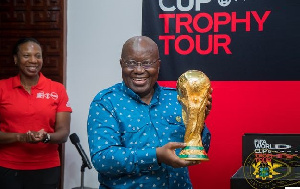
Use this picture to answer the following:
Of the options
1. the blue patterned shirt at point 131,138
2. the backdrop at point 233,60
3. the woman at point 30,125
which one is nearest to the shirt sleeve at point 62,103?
the woman at point 30,125

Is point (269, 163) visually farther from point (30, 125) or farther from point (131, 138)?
point (30, 125)

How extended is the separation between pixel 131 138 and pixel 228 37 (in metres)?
2.14

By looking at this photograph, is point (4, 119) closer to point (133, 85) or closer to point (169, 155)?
point (133, 85)

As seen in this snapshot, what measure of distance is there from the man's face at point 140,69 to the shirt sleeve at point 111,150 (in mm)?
122

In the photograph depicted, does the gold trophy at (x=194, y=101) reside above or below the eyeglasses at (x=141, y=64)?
below

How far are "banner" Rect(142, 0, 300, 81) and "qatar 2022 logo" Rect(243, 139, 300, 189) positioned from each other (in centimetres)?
192

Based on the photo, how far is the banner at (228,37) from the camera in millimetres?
3602

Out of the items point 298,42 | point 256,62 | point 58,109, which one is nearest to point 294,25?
point 298,42

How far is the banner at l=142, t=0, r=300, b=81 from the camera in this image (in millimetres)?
3602

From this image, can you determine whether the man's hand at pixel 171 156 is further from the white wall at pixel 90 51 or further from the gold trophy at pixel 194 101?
the white wall at pixel 90 51

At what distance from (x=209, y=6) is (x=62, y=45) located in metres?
1.25

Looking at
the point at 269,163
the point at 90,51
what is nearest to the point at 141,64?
the point at 269,163

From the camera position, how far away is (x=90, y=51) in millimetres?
3998

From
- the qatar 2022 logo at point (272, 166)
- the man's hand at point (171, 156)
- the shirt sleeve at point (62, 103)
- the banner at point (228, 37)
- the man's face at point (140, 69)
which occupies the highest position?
the banner at point (228, 37)
